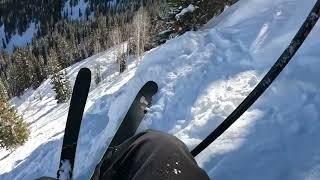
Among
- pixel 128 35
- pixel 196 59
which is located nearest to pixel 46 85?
pixel 128 35

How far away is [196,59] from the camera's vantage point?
6637mm

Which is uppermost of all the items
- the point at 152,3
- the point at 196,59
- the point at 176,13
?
the point at 196,59

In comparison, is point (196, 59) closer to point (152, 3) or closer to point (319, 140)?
point (319, 140)

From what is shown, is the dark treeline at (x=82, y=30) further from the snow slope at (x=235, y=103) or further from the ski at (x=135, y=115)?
the ski at (x=135, y=115)

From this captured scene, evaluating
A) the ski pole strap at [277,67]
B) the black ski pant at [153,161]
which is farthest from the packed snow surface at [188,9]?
the black ski pant at [153,161]

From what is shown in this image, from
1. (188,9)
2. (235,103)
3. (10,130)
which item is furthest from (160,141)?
(10,130)

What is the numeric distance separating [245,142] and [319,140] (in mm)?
683

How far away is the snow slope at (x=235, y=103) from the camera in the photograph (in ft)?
13.2

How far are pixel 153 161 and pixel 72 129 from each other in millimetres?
3169

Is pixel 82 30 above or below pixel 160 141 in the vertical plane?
below

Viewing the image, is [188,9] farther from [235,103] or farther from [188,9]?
[235,103]

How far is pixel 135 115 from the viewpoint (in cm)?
557

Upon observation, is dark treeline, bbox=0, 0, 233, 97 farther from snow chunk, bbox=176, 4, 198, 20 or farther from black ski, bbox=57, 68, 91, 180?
black ski, bbox=57, 68, 91, 180

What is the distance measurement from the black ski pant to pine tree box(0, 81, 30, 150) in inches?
1156
